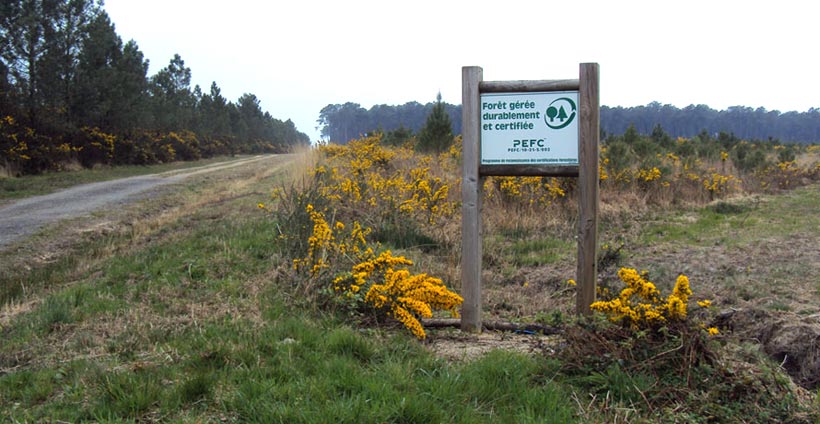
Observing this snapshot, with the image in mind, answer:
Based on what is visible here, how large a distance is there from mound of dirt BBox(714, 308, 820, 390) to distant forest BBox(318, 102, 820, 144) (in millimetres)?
59418

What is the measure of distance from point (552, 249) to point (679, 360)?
534 centimetres

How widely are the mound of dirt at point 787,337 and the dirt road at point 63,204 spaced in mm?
8907

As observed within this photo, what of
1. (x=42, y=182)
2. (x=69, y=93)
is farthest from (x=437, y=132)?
(x=69, y=93)

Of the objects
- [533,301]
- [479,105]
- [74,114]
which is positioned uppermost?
[74,114]

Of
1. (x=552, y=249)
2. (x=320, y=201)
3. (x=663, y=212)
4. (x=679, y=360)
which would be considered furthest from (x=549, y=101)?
(x=663, y=212)

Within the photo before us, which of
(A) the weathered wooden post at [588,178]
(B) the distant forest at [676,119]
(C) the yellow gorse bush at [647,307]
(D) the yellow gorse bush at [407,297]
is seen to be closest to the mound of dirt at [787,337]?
(C) the yellow gorse bush at [647,307]

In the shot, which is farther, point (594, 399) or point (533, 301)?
point (533, 301)

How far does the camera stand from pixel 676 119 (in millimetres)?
66438

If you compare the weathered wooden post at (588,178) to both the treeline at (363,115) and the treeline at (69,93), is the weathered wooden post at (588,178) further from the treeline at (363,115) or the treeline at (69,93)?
the treeline at (363,115)

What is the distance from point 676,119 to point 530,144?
225 feet

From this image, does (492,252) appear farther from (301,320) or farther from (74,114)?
(74,114)

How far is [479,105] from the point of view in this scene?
463 centimetres

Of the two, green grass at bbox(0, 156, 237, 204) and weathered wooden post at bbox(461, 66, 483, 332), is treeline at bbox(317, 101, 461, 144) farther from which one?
weathered wooden post at bbox(461, 66, 483, 332)

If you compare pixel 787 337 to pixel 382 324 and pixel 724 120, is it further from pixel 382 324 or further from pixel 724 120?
pixel 724 120
